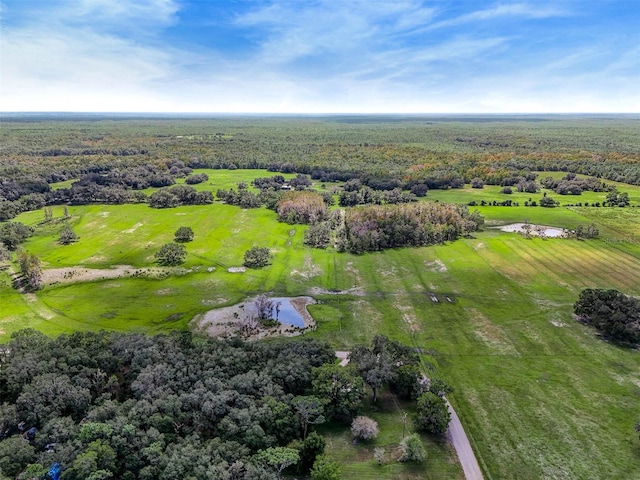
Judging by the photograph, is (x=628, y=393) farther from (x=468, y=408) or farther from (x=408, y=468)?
(x=408, y=468)

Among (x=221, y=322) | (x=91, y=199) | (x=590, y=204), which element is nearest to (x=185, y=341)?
(x=221, y=322)

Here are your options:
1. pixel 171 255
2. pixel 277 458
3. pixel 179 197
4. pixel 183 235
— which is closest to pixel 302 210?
pixel 183 235

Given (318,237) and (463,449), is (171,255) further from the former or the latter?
(463,449)

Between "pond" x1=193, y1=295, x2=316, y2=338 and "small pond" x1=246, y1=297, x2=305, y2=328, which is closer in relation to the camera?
"pond" x1=193, y1=295, x2=316, y2=338

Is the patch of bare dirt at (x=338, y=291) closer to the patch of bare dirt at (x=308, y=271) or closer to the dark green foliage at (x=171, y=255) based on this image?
the patch of bare dirt at (x=308, y=271)

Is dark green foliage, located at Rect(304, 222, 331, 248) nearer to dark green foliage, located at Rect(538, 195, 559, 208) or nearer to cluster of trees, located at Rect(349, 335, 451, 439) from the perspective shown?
cluster of trees, located at Rect(349, 335, 451, 439)

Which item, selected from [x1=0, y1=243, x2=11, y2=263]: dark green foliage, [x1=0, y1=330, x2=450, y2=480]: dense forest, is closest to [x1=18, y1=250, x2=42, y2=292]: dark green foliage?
[x1=0, y1=243, x2=11, y2=263]: dark green foliage

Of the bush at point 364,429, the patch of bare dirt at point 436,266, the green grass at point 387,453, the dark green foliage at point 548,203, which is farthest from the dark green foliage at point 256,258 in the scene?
the dark green foliage at point 548,203
